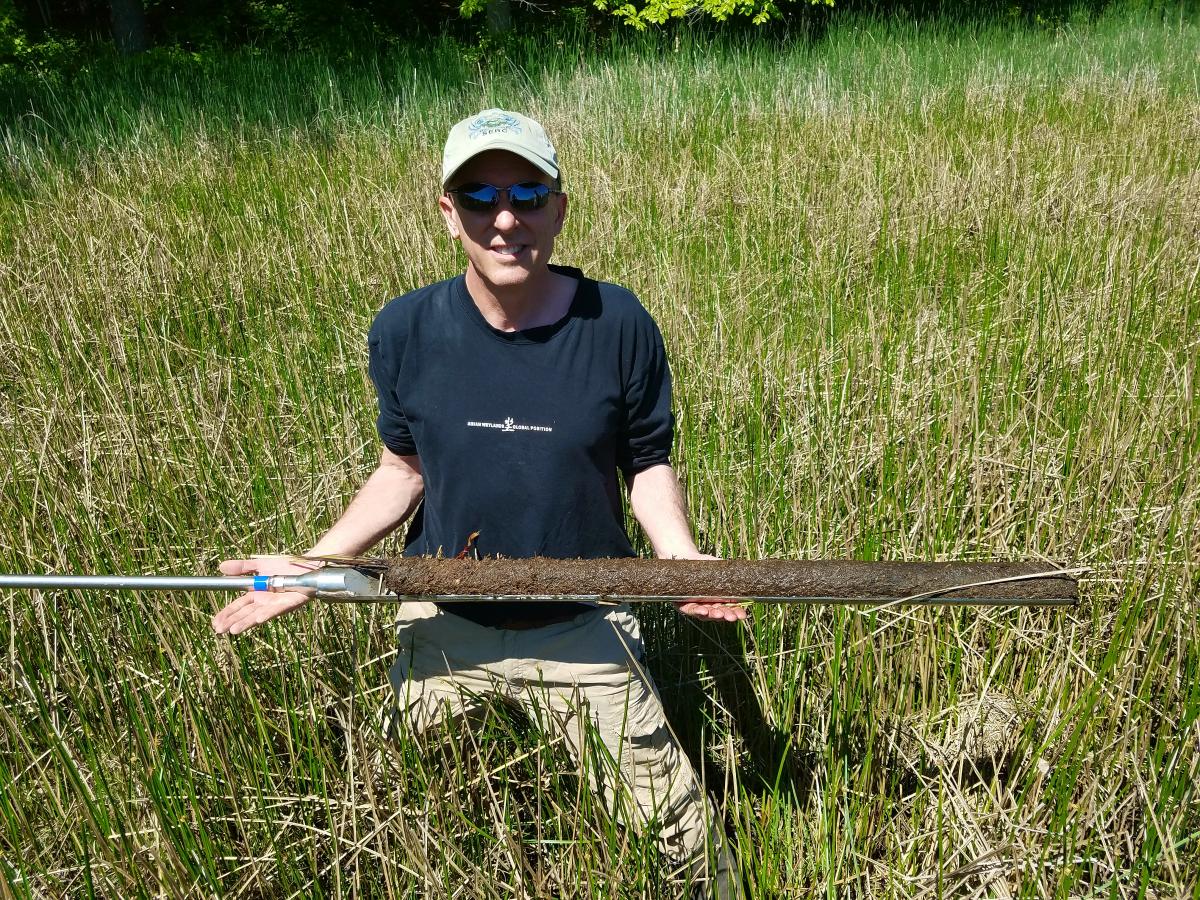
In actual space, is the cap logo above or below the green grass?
above

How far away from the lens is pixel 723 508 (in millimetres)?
2398

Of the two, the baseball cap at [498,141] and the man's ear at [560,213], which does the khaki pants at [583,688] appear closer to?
the man's ear at [560,213]

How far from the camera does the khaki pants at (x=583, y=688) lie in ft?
5.88

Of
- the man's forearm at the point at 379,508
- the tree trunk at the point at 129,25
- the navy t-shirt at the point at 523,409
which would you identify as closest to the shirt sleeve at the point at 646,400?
the navy t-shirt at the point at 523,409

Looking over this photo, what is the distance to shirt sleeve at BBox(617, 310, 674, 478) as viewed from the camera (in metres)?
1.76

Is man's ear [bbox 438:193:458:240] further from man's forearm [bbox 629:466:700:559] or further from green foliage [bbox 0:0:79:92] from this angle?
green foliage [bbox 0:0:79:92]

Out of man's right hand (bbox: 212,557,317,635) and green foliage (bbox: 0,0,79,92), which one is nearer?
man's right hand (bbox: 212,557,317,635)

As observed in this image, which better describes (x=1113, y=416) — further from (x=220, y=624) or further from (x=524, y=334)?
(x=220, y=624)

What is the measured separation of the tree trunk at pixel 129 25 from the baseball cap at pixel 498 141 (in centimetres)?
1609

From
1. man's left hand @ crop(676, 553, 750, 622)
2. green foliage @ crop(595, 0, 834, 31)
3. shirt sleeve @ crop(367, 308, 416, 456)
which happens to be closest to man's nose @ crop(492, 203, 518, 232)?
A: shirt sleeve @ crop(367, 308, 416, 456)

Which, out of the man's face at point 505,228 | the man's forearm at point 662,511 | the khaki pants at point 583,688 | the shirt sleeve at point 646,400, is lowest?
the khaki pants at point 583,688

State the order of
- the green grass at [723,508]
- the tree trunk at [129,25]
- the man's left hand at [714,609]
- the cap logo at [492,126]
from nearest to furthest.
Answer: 1. the man's left hand at [714,609]
2. the cap logo at [492,126]
3. the green grass at [723,508]
4. the tree trunk at [129,25]

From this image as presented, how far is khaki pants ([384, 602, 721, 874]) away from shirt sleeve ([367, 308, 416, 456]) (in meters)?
0.36

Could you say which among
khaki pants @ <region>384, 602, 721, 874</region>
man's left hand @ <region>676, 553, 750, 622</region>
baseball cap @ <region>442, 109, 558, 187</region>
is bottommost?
khaki pants @ <region>384, 602, 721, 874</region>
